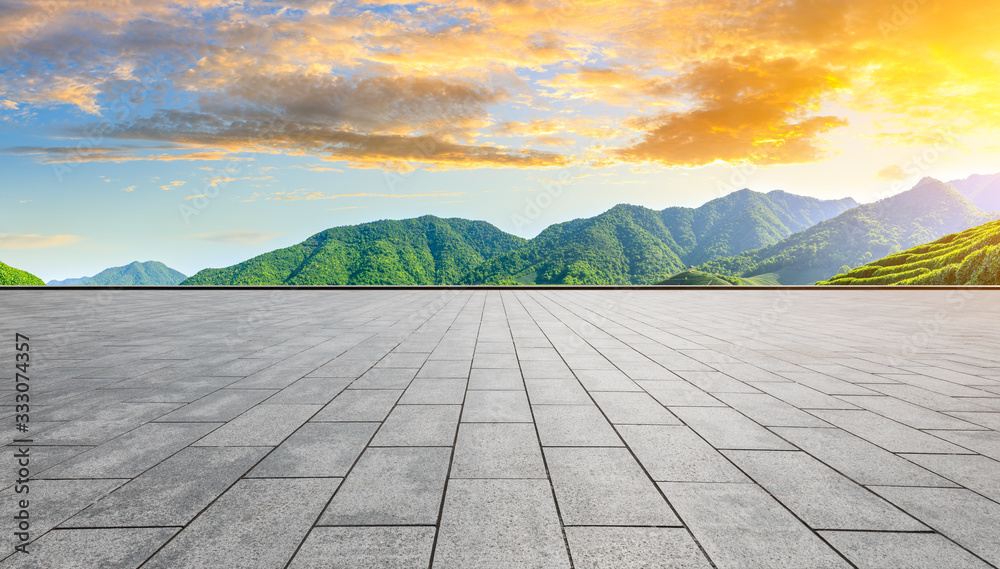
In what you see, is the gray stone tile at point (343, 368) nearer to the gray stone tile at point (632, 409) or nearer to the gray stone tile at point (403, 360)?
the gray stone tile at point (403, 360)

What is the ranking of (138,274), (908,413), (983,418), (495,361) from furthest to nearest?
(138,274) → (495,361) → (908,413) → (983,418)

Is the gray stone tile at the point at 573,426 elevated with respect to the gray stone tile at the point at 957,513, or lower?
elevated

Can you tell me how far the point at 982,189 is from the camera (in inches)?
7003

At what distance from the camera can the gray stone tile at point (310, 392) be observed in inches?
191

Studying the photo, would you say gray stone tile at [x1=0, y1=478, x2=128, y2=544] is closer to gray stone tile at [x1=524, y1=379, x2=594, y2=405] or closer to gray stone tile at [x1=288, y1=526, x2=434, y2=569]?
gray stone tile at [x1=288, y1=526, x2=434, y2=569]

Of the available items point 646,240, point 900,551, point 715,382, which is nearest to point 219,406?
point 900,551

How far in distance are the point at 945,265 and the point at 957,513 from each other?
7952 centimetres

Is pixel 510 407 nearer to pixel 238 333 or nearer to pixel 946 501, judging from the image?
pixel 946 501

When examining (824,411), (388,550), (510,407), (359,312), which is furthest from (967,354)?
(359,312)

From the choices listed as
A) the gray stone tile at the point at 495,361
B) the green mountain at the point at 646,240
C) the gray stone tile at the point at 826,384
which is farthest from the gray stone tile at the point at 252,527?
the green mountain at the point at 646,240

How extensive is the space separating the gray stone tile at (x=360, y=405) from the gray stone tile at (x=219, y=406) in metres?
0.82

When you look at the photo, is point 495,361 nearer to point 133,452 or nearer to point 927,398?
point 133,452

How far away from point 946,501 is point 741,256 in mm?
123509

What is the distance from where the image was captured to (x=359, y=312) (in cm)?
1309
